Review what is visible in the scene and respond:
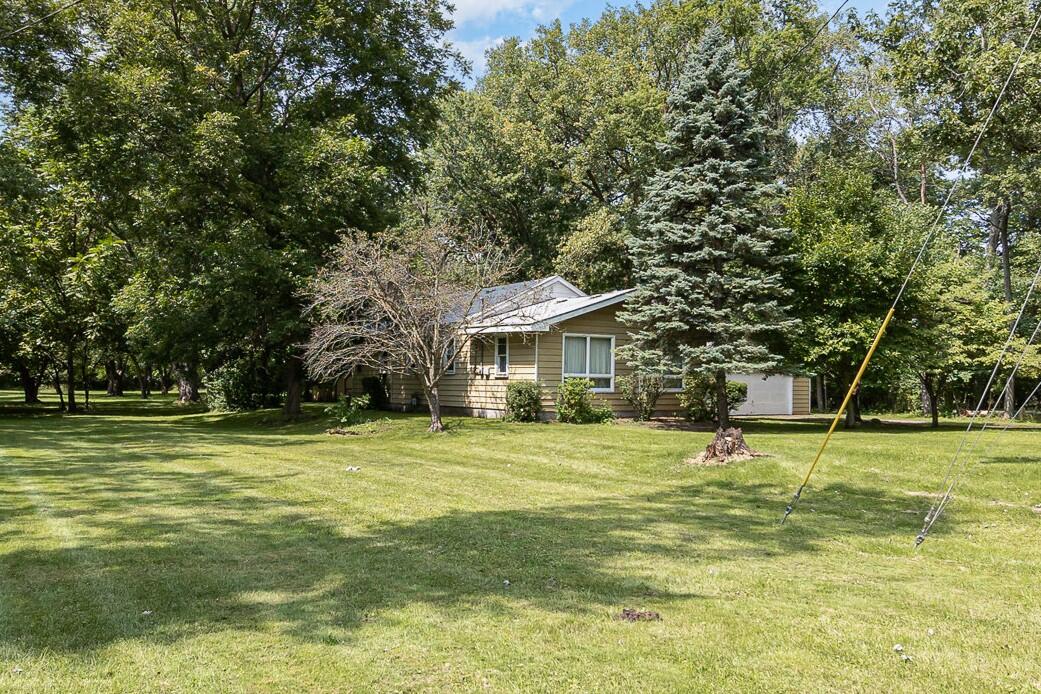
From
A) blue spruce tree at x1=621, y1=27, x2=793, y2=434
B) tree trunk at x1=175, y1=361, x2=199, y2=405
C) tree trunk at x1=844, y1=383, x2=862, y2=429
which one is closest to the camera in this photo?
blue spruce tree at x1=621, y1=27, x2=793, y2=434

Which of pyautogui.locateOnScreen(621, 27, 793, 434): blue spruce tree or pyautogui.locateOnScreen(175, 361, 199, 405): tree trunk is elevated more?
pyautogui.locateOnScreen(621, 27, 793, 434): blue spruce tree

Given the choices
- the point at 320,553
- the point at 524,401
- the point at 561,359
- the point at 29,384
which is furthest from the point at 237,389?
Answer: the point at 320,553

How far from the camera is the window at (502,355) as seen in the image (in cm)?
2247

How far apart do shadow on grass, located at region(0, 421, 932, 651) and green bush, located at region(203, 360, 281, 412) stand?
71.3 ft

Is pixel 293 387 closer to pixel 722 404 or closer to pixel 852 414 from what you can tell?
pixel 722 404

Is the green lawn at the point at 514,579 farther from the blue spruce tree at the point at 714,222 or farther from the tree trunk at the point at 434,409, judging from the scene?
the tree trunk at the point at 434,409

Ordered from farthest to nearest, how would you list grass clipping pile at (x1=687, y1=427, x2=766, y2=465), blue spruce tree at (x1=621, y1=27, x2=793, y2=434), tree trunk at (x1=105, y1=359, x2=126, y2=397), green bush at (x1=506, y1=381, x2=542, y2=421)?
tree trunk at (x1=105, y1=359, x2=126, y2=397), green bush at (x1=506, y1=381, x2=542, y2=421), blue spruce tree at (x1=621, y1=27, x2=793, y2=434), grass clipping pile at (x1=687, y1=427, x2=766, y2=465)

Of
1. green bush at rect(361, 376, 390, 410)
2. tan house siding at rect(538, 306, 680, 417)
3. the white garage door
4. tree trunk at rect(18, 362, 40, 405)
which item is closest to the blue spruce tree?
tan house siding at rect(538, 306, 680, 417)

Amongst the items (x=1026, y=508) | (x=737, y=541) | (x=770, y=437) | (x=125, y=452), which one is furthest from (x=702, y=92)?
(x=125, y=452)

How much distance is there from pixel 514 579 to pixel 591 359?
16.7 meters

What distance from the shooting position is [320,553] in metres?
6.37

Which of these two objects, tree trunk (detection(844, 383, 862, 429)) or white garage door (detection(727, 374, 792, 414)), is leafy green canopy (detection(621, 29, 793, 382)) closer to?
tree trunk (detection(844, 383, 862, 429))

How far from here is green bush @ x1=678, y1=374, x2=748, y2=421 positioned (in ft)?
68.2

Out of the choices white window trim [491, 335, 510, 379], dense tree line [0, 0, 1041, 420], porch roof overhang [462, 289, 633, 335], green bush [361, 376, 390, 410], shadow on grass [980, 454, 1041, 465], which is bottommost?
shadow on grass [980, 454, 1041, 465]
